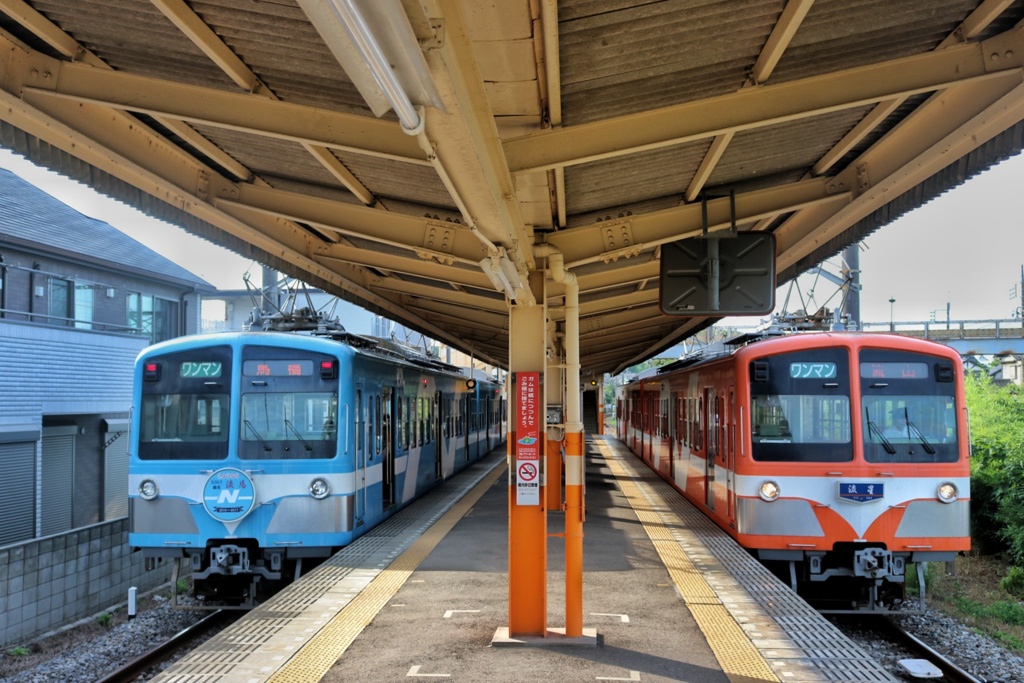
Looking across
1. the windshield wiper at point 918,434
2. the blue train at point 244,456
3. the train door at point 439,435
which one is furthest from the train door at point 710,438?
the train door at point 439,435

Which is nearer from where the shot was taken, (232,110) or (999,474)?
(232,110)

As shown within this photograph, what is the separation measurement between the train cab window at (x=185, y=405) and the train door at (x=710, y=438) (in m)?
5.01

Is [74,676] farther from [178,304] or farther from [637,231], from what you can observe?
[178,304]

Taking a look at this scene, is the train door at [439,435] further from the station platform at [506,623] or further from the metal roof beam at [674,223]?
the metal roof beam at [674,223]

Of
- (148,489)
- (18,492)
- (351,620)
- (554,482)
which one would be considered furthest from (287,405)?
(18,492)

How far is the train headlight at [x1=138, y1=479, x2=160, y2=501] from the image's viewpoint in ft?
26.2

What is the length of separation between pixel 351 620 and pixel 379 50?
191 inches

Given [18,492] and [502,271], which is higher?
[502,271]

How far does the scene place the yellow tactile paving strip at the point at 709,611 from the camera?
193 inches

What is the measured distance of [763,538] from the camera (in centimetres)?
772

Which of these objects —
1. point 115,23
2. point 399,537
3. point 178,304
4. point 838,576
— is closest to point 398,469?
point 399,537

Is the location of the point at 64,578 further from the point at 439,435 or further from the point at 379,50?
the point at 379,50

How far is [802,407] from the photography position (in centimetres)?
782

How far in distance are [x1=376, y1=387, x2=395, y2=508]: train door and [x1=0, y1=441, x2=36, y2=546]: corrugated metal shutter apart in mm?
6044
